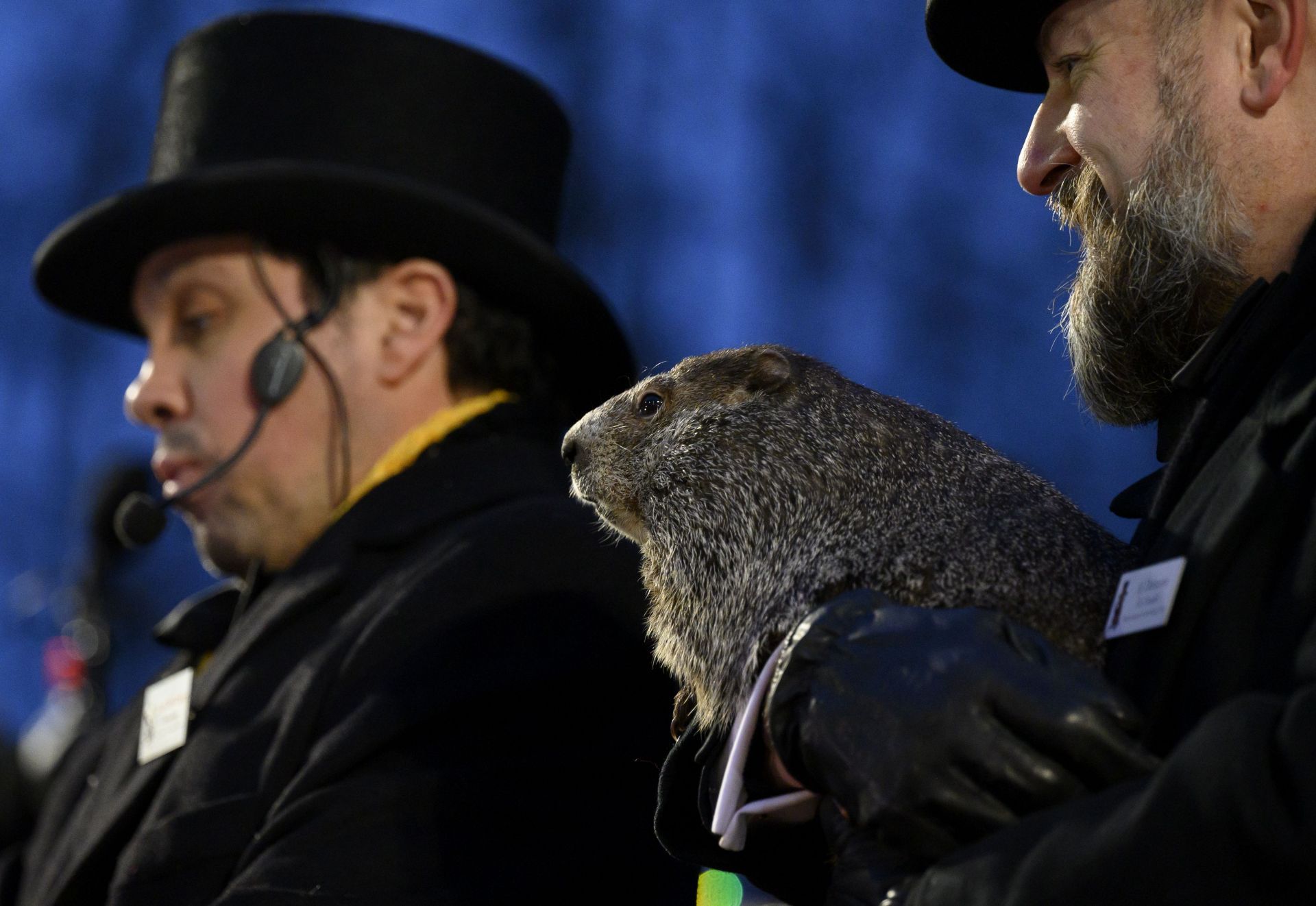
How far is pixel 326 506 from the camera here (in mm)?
3469

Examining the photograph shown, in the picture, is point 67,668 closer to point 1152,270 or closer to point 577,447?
point 577,447

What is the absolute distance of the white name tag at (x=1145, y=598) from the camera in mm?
1645

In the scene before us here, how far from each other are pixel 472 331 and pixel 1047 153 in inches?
73.7

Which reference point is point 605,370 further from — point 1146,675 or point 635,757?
point 1146,675

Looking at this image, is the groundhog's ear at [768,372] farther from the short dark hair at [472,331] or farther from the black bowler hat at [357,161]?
the short dark hair at [472,331]

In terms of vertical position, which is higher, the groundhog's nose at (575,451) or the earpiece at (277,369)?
the groundhog's nose at (575,451)

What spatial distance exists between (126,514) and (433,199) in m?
1.10

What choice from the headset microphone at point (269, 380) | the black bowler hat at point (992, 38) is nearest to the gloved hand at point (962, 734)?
the black bowler hat at point (992, 38)

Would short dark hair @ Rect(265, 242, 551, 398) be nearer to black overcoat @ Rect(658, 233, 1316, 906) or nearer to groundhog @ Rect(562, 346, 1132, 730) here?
groundhog @ Rect(562, 346, 1132, 730)

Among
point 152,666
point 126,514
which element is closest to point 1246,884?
point 126,514

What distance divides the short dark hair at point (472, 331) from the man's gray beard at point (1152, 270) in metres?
1.72

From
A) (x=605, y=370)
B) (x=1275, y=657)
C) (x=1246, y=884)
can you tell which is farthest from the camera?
(x=605, y=370)

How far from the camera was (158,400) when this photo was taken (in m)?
3.45

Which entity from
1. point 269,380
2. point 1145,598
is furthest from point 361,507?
point 1145,598
